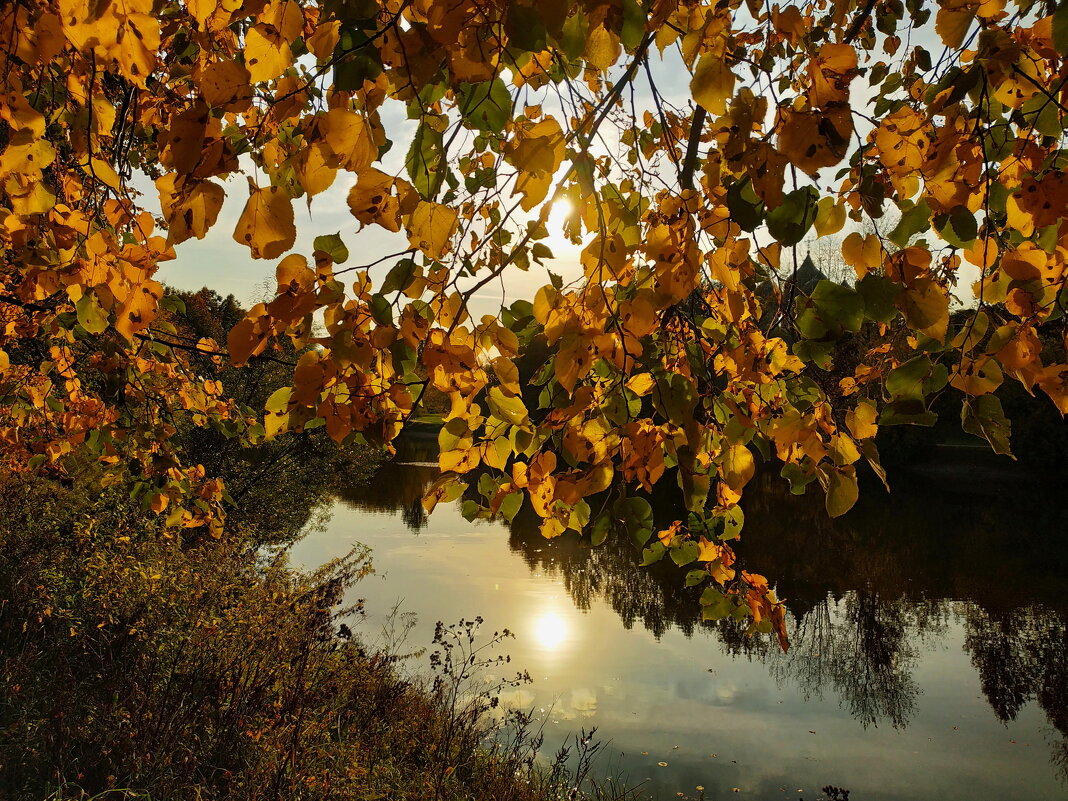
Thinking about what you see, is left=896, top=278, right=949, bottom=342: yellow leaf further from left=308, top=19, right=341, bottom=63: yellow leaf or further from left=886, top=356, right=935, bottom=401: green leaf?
left=308, top=19, right=341, bottom=63: yellow leaf

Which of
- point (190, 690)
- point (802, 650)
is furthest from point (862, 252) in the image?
point (802, 650)

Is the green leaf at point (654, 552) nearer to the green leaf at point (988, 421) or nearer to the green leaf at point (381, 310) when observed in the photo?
→ the green leaf at point (988, 421)

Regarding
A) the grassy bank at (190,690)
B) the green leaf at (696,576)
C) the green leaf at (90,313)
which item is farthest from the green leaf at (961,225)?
the grassy bank at (190,690)

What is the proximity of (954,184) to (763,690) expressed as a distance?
7.13 meters

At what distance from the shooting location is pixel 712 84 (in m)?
0.68

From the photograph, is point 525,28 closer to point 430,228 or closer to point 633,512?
point 430,228

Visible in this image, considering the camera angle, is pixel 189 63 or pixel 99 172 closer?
pixel 99 172

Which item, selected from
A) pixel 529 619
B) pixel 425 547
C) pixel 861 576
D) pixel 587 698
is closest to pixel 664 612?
pixel 529 619

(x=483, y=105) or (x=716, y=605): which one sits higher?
(x=483, y=105)

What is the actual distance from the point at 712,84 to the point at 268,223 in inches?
17.7

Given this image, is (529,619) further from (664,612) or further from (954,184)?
(954,184)

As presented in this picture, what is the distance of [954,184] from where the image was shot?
2.53 ft

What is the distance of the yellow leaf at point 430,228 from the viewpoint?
0.69 m

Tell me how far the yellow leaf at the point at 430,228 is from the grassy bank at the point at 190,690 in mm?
2670
